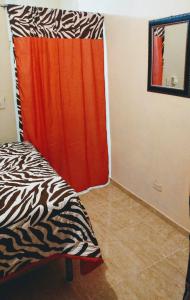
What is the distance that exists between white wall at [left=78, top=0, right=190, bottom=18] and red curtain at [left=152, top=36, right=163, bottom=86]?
20 cm

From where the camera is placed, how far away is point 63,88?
2762 millimetres

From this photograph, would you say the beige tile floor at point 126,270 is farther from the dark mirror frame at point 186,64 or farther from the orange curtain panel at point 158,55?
the orange curtain panel at point 158,55

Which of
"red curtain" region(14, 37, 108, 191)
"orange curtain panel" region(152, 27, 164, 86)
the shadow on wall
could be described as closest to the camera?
the shadow on wall

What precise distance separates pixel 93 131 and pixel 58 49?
94cm

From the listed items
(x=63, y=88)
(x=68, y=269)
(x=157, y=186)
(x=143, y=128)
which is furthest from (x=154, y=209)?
(x=63, y=88)

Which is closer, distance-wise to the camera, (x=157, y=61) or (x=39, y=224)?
(x=39, y=224)

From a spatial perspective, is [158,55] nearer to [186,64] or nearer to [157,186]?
[186,64]

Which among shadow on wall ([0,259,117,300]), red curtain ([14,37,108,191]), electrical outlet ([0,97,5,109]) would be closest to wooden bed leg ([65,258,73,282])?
shadow on wall ([0,259,117,300])

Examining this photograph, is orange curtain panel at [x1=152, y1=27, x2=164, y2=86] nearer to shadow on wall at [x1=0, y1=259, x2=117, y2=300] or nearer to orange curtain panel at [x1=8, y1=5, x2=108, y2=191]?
orange curtain panel at [x1=8, y1=5, x2=108, y2=191]

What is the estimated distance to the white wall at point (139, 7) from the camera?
2070mm

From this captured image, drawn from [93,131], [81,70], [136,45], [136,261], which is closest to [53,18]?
[81,70]

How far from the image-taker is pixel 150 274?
1.99 m

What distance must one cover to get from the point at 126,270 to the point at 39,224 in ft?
2.76

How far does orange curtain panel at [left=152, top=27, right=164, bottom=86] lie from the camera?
224cm
